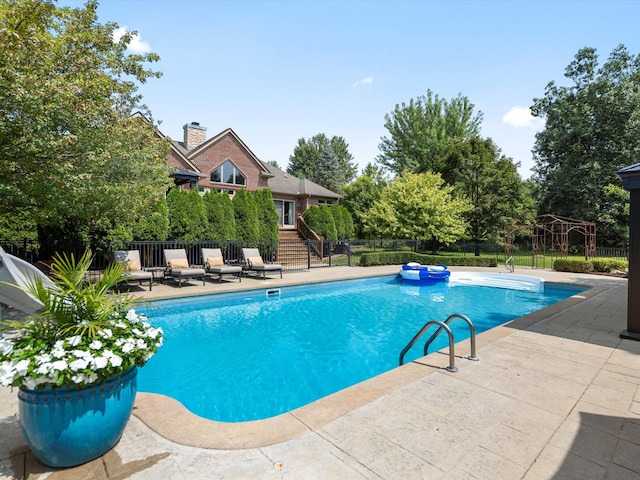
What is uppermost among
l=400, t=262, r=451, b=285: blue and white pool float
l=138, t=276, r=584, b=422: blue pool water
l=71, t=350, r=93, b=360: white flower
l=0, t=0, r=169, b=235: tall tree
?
l=0, t=0, r=169, b=235: tall tree

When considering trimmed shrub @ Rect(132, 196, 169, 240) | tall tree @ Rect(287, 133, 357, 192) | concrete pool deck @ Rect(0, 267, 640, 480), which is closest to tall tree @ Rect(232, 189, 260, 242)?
trimmed shrub @ Rect(132, 196, 169, 240)

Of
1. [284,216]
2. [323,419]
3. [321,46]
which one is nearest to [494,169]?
[284,216]

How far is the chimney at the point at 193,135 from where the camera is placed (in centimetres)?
2628

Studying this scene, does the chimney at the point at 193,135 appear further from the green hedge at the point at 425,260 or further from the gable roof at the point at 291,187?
the green hedge at the point at 425,260

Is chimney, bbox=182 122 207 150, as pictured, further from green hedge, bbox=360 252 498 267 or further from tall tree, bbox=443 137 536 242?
Result: tall tree, bbox=443 137 536 242

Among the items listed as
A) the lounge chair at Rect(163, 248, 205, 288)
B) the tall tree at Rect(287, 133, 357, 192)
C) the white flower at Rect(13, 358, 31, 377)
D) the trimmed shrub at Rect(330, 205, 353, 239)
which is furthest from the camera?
the tall tree at Rect(287, 133, 357, 192)

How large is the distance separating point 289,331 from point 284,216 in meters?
19.7

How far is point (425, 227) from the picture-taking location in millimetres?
23234

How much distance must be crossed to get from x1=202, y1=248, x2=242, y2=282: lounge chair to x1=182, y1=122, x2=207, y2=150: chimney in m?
15.3

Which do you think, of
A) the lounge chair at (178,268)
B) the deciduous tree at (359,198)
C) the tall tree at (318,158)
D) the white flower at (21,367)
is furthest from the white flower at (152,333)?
the tall tree at (318,158)

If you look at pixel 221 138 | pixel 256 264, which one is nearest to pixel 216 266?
pixel 256 264

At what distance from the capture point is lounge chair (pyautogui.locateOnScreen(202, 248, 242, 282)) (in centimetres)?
1267

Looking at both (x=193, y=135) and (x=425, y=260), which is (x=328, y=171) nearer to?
(x=193, y=135)

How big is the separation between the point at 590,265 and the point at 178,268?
1885 cm
